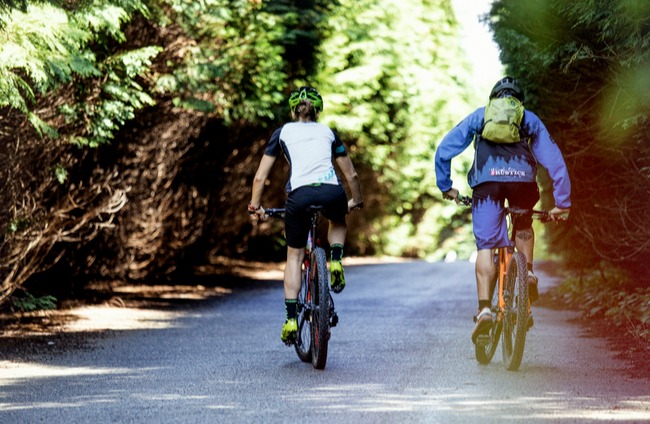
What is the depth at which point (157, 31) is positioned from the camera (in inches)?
545

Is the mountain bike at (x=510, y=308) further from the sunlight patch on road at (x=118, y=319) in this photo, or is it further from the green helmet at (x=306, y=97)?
the sunlight patch on road at (x=118, y=319)

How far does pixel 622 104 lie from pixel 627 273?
371cm

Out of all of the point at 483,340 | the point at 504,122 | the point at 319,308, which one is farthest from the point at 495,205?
the point at 319,308

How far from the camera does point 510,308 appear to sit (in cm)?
814

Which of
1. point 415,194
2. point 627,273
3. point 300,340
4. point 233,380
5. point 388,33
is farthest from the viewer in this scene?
point 415,194

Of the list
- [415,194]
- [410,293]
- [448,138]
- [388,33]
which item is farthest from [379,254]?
[448,138]

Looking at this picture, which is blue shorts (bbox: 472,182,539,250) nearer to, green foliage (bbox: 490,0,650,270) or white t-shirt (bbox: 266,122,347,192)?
white t-shirt (bbox: 266,122,347,192)

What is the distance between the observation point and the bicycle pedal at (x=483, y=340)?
8.41m

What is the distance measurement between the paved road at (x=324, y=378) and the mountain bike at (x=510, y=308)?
0.15m

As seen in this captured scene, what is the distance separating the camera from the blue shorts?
8141 millimetres

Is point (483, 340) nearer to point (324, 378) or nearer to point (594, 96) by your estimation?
point (324, 378)

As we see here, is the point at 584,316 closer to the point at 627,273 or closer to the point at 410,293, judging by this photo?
the point at 627,273

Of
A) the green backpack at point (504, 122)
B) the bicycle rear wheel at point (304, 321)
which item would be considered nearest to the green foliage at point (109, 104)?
the bicycle rear wheel at point (304, 321)

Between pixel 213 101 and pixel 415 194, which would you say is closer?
pixel 213 101
